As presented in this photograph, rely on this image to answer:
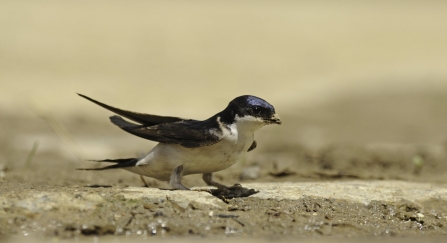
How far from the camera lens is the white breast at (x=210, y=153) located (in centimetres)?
543

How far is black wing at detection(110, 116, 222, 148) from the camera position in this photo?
5367 mm

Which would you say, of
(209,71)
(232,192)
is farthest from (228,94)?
(232,192)

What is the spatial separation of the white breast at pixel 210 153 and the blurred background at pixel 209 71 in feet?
7.46

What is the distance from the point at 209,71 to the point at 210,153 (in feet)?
38.2

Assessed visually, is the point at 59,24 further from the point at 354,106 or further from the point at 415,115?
the point at 415,115

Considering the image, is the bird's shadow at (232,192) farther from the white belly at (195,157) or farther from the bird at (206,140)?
the white belly at (195,157)

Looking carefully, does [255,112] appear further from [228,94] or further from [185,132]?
[228,94]

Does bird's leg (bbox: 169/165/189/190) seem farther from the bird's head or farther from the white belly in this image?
the bird's head

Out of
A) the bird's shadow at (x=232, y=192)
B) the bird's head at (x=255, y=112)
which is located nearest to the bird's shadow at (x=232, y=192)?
the bird's shadow at (x=232, y=192)

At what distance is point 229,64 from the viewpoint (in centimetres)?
1788

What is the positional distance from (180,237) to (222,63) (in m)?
13.5

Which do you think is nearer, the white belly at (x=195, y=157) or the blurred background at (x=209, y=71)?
the white belly at (x=195, y=157)

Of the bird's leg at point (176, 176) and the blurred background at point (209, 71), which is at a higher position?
the blurred background at point (209, 71)

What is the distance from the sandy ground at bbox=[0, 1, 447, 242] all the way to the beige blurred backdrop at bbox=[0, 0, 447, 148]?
0.05 m
